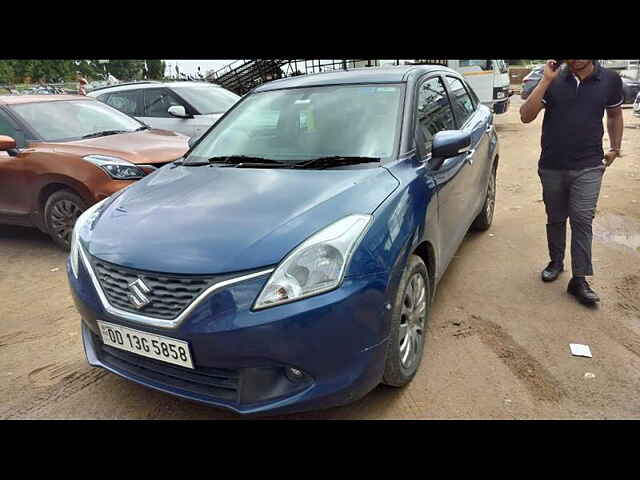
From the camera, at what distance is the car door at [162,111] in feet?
23.2

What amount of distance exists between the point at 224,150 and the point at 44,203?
2.70m

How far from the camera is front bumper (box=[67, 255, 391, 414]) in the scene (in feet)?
6.02

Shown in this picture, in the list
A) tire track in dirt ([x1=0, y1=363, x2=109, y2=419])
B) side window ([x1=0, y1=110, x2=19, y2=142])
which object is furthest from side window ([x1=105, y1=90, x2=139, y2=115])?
tire track in dirt ([x1=0, y1=363, x2=109, y2=419])

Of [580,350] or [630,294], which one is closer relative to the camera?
[580,350]

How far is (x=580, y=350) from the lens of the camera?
2.82 meters

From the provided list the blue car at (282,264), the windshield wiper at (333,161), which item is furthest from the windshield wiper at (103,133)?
the windshield wiper at (333,161)

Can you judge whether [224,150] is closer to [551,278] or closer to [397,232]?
[397,232]

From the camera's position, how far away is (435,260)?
9.15 ft

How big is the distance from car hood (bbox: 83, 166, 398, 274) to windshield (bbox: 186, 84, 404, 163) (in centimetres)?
29

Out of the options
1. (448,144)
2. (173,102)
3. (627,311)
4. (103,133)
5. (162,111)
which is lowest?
(627,311)

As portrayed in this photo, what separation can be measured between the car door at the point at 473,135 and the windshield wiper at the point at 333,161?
1212 mm

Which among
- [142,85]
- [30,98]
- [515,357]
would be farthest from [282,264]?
[142,85]

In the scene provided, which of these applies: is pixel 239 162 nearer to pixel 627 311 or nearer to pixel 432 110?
pixel 432 110

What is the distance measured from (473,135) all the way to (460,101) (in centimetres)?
38
